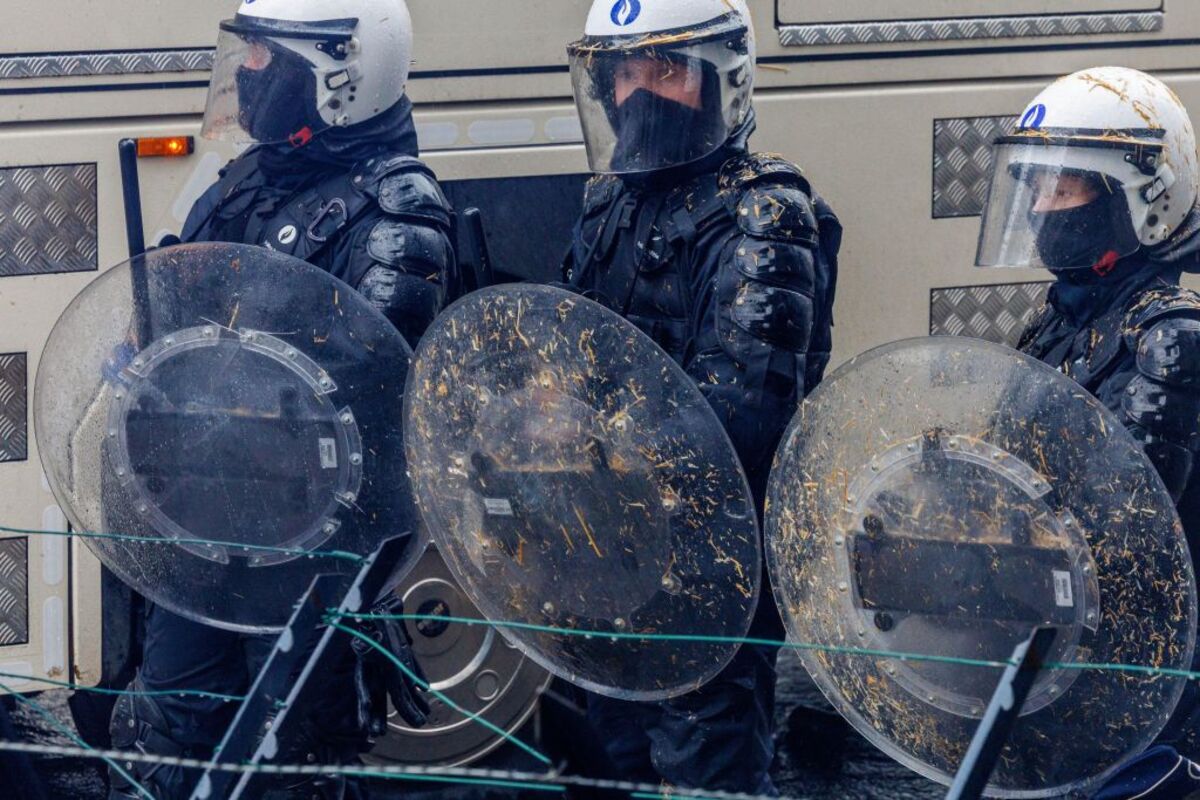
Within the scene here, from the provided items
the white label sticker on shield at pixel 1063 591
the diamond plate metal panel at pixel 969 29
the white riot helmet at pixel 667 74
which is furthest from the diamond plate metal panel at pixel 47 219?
the white label sticker on shield at pixel 1063 591

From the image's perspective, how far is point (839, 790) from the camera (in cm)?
531

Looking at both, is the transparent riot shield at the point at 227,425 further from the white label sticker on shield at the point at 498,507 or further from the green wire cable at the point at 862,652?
the green wire cable at the point at 862,652

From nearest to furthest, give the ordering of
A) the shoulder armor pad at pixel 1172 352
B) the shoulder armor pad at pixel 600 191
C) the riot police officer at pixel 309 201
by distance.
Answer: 1. the shoulder armor pad at pixel 1172 352
2. the riot police officer at pixel 309 201
3. the shoulder armor pad at pixel 600 191

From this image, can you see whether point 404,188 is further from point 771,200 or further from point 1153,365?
point 1153,365

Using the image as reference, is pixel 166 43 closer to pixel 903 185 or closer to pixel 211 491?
pixel 211 491

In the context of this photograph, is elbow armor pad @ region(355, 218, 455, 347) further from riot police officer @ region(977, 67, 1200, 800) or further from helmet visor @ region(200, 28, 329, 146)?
riot police officer @ region(977, 67, 1200, 800)

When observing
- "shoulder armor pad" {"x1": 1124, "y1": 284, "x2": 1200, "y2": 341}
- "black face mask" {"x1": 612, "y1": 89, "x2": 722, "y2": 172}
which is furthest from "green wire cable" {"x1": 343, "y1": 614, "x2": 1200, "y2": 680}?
"black face mask" {"x1": 612, "y1": 89, "x2": 722, "y2": 172}

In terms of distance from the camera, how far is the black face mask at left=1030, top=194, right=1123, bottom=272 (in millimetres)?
3674

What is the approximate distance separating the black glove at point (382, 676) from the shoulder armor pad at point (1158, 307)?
172 cm

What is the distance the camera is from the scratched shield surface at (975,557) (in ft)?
9.24

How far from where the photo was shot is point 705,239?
3.69 meters

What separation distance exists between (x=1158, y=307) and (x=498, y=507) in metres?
1.44

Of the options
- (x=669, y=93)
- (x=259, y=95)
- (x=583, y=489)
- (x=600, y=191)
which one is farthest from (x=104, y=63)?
(x=583, y=489)

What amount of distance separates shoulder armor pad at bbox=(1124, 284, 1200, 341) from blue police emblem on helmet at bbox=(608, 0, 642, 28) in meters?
1.28
